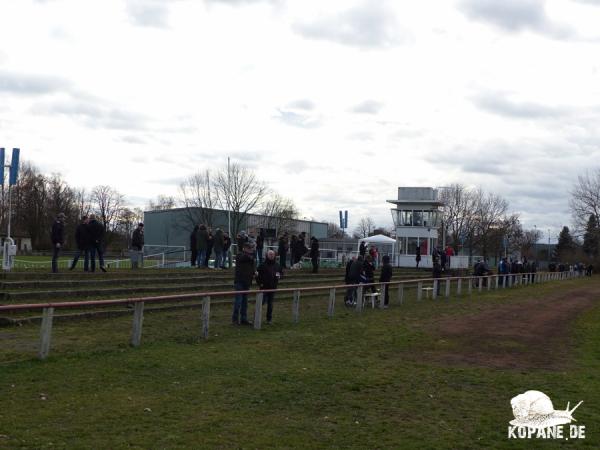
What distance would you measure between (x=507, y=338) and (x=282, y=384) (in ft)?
24.6

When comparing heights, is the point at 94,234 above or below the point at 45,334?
above

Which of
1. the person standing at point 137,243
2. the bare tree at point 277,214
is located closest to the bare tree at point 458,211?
the bare tree at point 277,214

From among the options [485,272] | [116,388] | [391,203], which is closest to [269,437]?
[116,388]

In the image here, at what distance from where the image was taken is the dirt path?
11759 mm

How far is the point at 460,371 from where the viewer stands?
10.5 metres

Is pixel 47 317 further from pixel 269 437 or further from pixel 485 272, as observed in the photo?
pixel 485 272

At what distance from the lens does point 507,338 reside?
14.8 meters

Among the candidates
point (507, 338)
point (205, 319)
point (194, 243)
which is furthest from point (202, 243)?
point (507, 338)

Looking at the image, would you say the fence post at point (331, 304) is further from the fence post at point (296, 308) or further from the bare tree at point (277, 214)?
the bare tree at point (277, 214)

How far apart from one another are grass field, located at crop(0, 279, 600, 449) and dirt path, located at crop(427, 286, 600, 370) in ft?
0.20

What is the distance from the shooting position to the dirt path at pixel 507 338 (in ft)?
38.6

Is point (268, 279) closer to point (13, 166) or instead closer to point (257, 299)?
point (257, 299)

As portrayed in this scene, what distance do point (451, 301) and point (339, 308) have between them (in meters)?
6.47

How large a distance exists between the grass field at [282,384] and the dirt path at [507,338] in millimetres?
61
